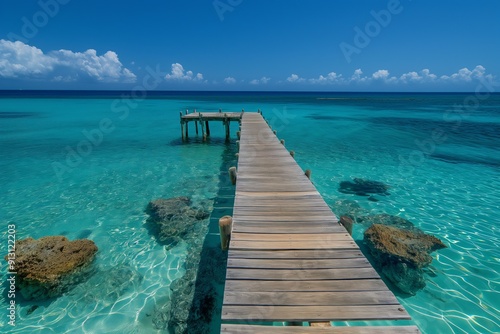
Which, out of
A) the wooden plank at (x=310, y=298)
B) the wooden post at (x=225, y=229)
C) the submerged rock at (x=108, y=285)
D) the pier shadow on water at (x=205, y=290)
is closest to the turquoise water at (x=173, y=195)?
the submerged rock at (x=108, y=285)

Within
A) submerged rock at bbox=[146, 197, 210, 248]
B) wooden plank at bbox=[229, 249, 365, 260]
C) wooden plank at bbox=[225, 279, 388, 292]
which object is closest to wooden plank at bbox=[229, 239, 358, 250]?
wooden plank at bbox=[229, 249, 365, 260]

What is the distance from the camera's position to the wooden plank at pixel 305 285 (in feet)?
13.0

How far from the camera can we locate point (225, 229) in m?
5.37

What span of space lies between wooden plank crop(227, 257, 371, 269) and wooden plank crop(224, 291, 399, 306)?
60 cm

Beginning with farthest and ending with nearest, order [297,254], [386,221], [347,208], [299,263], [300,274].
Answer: [347,208] < [386,221] < [297,254] < [299,263] < [300,274]

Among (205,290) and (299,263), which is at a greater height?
(299,263)

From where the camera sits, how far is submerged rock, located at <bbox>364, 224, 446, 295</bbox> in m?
6.92

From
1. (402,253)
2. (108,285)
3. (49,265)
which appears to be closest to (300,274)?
(402,253)

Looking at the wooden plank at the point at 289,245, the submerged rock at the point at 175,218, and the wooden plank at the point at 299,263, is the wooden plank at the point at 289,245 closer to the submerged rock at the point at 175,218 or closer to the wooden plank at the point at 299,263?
the wooden plank at the point at 299,263

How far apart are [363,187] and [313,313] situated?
1117 cm

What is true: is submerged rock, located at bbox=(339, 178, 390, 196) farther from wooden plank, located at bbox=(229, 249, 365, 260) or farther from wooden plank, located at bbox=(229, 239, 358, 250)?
wooden plank, located at bbox=(229, 249, 365, 260)

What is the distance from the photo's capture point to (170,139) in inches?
1006

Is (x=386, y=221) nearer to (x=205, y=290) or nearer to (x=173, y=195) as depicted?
(x=205, y=290)

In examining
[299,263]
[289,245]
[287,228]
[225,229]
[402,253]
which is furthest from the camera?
[402,253]
